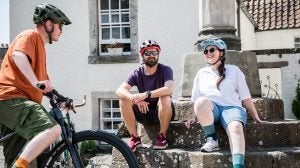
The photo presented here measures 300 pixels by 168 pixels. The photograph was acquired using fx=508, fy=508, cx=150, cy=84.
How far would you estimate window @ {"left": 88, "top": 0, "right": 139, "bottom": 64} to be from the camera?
1234cm

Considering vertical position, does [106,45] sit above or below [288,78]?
above

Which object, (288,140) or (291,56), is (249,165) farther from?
(291,56)

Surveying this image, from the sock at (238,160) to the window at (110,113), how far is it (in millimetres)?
8169

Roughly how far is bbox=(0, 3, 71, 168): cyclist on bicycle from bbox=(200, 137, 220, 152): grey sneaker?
158 centimetres

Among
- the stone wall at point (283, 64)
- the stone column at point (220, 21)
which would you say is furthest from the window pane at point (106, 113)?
the stone column at point (220, 21)

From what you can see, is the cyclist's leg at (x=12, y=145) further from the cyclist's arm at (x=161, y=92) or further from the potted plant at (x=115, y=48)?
the potted plant at (x=115, y=48)

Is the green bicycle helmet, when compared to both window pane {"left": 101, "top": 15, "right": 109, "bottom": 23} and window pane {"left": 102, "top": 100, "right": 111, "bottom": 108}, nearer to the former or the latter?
window pane {"left": 102, "top": 100, "right": 111, "bottom": 108}

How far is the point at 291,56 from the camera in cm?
1364

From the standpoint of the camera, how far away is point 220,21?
624cm

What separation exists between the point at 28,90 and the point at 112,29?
28.7 feet

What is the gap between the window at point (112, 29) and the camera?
12337 mm

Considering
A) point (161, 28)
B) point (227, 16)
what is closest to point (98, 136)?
point (227, 16)

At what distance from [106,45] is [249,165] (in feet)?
27.2

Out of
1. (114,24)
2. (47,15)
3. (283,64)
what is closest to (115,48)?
(114,24)
